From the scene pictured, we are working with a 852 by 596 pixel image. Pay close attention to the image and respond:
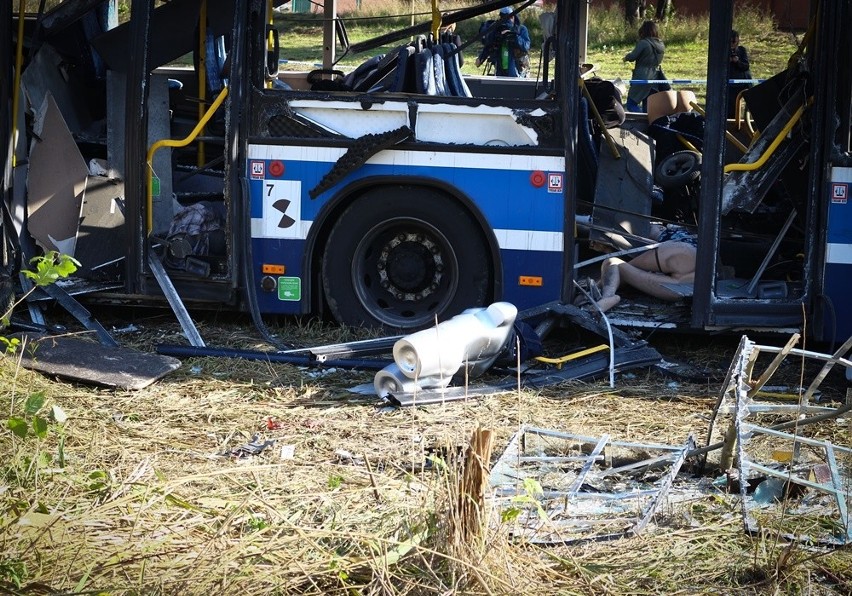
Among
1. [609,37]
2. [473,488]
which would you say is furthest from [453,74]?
[609,37]

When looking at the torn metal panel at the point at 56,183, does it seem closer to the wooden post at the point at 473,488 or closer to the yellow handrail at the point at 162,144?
the yellow handrail at the point at 162,144

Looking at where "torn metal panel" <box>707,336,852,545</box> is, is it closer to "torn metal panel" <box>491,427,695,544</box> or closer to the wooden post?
"torn metal panel" <box>491,427,695,544</box>

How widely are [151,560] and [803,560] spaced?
2073mm

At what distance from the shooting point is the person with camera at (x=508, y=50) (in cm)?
815

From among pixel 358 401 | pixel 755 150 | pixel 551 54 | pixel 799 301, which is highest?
pixel 551 54

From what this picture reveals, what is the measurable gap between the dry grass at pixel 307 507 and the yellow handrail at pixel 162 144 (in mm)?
1300

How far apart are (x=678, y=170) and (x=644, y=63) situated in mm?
3715

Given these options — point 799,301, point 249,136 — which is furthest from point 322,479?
point 799,301

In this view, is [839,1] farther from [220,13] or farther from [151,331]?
[151,331]

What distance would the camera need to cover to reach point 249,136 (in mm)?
6891

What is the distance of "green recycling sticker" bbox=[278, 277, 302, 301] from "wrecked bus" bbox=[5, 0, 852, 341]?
0.04 feet

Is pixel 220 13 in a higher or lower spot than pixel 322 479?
higher

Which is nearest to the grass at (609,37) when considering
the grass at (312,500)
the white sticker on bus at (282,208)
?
the white sticker on bus at (282,208)

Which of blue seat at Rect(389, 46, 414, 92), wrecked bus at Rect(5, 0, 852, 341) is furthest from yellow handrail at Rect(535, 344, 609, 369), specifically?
blue seat at Rect(389, 46, 414, 92)
